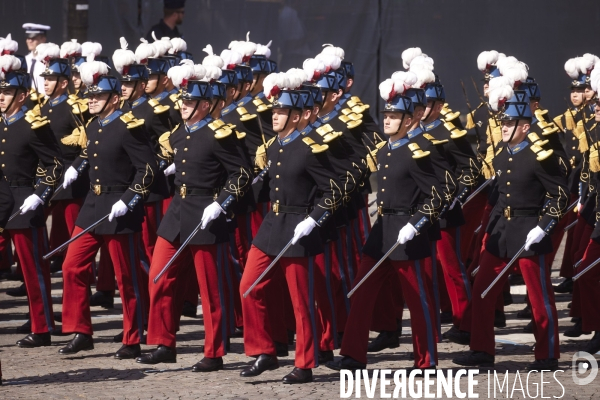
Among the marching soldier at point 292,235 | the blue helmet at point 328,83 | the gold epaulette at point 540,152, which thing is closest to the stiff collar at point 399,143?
the marching soldier at point 292,235

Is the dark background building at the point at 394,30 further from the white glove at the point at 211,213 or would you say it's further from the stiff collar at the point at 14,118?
the white glove at the point at 211,213

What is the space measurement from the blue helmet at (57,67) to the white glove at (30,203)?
1943 mm

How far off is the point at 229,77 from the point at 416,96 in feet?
8.52

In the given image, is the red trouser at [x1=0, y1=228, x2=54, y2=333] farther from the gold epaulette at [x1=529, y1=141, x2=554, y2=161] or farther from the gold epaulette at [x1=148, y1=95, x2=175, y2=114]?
the gold epaulette at [x1=529, y1=141, x2=554, y2=161]

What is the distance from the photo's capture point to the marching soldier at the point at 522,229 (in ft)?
32.7

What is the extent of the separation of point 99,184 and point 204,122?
104 cm

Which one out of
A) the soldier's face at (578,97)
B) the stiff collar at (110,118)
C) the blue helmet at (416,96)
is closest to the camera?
the blue helmet at (416,96)

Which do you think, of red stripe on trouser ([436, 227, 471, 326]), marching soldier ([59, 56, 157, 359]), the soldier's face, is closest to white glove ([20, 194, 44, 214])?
marching soldier ([59, 56, 157, 359])

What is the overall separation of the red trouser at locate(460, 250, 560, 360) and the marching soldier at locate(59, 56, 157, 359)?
2508mm

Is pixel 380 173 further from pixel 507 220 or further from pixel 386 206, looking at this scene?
pixel 507 220

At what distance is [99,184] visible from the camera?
35.0 feet

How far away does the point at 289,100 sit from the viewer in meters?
9.79

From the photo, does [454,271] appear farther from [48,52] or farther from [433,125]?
[48,52]

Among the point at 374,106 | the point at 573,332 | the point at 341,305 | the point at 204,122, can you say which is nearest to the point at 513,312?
the point at 573,332
